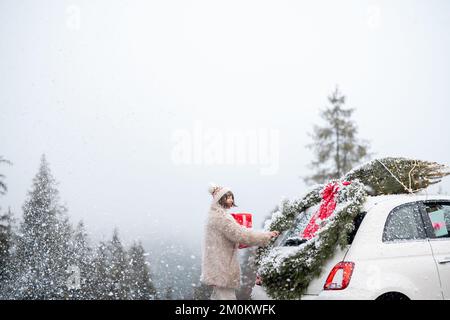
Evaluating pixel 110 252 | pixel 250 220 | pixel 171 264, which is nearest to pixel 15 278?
pixel 250 220

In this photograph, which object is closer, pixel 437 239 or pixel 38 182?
pixel 437 239

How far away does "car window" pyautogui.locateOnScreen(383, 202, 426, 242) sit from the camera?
191 inches

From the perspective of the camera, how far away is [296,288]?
4707mm

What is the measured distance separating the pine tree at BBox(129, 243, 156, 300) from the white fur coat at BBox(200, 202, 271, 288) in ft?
108

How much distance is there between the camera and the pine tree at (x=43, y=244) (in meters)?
13.1

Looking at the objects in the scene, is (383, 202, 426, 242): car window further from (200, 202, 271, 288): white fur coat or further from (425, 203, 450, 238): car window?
(200, 202, 271, 288): white fur coat

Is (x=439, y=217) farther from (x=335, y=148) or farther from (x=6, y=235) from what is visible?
(x=6, y=235)

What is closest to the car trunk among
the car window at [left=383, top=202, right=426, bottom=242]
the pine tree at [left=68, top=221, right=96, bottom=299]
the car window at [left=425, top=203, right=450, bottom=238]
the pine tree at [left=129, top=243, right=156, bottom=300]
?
the car window at [left=383, top=202, right=426, bottom=242]

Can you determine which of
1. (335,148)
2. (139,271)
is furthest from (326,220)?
(139,271)

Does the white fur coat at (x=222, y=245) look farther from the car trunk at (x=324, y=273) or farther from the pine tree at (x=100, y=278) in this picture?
the pine tree at (x=100, y=278)

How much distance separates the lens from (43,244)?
22.2 metres

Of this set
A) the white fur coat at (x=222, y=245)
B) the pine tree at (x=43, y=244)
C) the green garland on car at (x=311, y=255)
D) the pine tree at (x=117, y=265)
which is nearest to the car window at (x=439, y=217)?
the green garland on car at (x=311, y=255)
